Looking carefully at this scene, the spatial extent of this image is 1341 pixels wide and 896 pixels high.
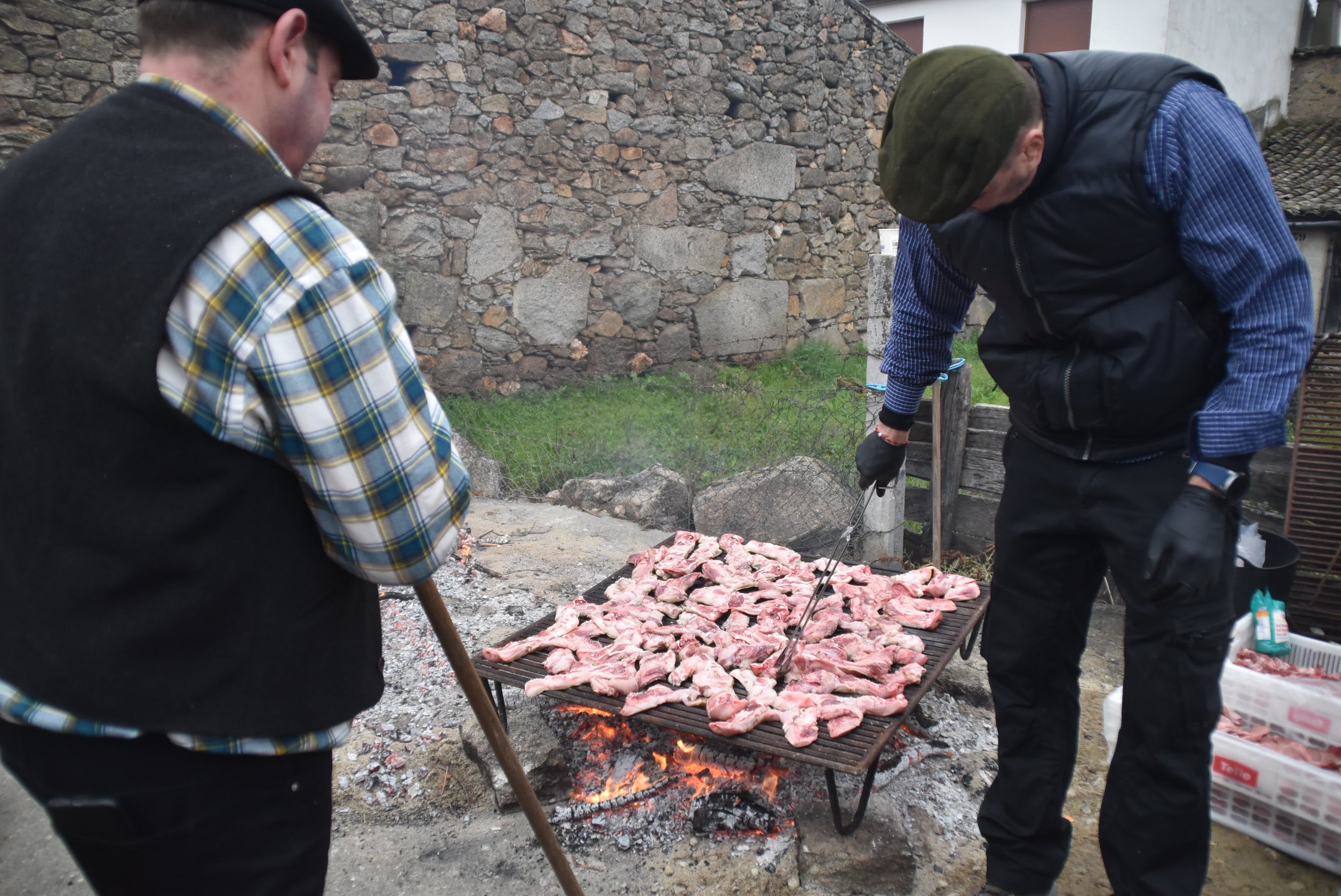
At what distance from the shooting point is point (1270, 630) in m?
3.31

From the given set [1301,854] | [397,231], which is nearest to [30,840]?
[1301,854]

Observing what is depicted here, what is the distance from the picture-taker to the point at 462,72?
26.0 feet

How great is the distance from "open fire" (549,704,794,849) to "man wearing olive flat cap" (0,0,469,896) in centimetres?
169

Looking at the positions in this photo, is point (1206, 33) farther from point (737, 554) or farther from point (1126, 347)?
point (1126, 347)

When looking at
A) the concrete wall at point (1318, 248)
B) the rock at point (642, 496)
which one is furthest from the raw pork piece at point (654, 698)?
the concrete wall at point (1318, 248)

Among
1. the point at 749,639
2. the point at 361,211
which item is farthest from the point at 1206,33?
the point at 749,639

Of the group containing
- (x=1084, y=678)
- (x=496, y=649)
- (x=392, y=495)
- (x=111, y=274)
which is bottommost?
(x=1084, y=678)

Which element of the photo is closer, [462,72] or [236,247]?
[236,247]

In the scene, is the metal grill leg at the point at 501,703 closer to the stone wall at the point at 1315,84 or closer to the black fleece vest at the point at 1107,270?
the black fleece vest at the point at 1107,270

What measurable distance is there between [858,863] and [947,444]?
2646 mm

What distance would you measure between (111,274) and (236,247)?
15cm

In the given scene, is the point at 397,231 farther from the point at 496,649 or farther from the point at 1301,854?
the point at 1301,854

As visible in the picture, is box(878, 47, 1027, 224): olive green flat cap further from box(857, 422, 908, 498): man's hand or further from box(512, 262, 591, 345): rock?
box(512, 262, 591, 345): rock

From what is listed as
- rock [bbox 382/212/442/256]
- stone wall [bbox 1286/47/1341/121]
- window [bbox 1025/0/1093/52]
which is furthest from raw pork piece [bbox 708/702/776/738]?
stone wall [bbox 1286/47/1341/121]
